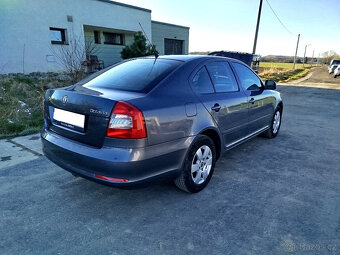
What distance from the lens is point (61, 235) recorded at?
214cm


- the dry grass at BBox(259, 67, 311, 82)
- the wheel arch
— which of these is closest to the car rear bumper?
the wheel arch

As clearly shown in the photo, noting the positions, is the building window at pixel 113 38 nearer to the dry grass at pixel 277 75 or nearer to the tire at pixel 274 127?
the dry grass at pixel 277 75

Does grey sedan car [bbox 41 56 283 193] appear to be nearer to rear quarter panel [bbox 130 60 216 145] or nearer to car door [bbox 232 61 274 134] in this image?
rear quarter panel [bbox 130 60 216 145]

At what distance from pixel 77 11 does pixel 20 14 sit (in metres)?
2.94

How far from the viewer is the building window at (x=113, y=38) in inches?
638

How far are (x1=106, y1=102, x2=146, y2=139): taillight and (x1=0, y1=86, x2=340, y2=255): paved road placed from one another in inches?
34.9

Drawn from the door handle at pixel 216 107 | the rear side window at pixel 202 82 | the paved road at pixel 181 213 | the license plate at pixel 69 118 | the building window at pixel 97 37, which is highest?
the building window at pixel 97 37

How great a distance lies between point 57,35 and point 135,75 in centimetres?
1205

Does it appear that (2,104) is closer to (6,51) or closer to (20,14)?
(6,51)

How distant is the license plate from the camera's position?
2.29m

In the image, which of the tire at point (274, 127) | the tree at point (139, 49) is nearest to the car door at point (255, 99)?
the tire at point (274, 127)

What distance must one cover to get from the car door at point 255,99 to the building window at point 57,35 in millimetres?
11506

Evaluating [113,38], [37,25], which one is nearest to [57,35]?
[37,25]

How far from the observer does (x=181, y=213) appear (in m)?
2.47
